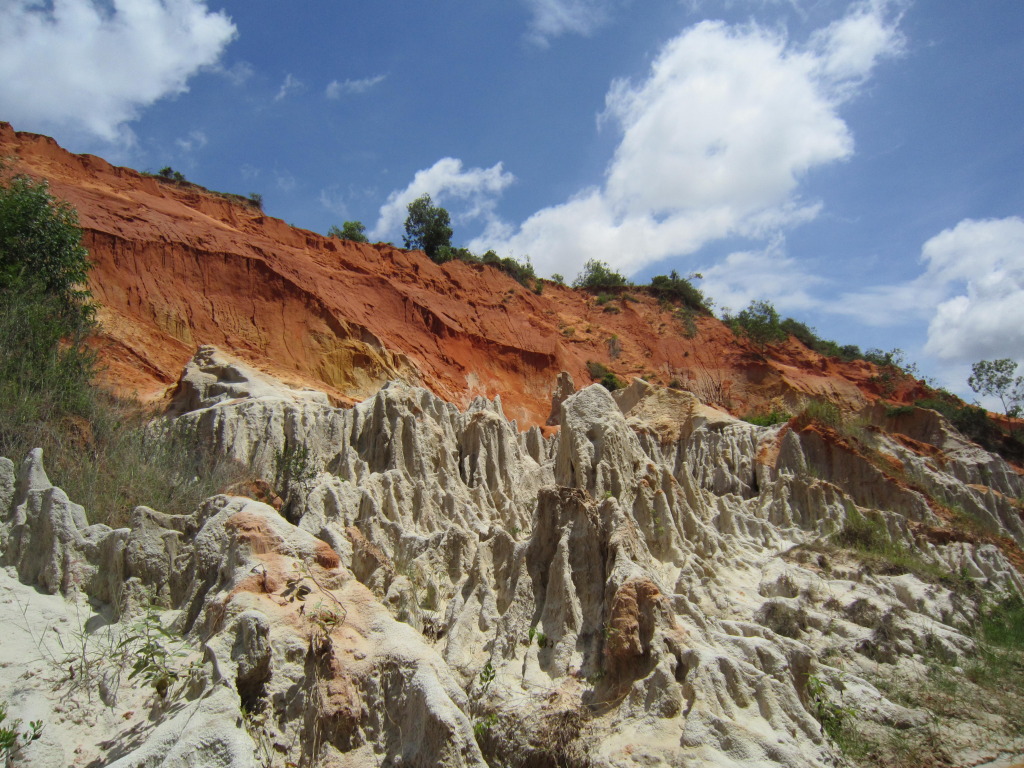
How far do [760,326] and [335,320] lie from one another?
2980 centimetres

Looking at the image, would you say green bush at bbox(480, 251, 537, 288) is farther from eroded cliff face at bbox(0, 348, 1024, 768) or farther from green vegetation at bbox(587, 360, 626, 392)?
eroded cliff face at bbox(0, 348, 1024, 768)

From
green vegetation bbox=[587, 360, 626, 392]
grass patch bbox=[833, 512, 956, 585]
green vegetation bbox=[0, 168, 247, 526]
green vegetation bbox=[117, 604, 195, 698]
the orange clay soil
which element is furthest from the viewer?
green vegetation bbox=[587, 360, 626, 392]

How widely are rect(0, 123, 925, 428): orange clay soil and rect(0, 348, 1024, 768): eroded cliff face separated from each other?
7.61 metres

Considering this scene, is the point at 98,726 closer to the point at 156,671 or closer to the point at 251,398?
the point at 156,671

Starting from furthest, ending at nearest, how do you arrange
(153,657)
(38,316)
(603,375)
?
(603,375)
(38,316)
(153,657)

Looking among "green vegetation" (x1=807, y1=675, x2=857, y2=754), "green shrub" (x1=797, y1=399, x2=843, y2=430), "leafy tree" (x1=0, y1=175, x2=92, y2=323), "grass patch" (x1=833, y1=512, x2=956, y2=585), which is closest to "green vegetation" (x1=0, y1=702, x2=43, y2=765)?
"green vegetation" (x1=807, y1=675, x2=857, y2=754)

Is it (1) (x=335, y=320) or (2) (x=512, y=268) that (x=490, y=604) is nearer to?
A: (1) (x=335, y=320)

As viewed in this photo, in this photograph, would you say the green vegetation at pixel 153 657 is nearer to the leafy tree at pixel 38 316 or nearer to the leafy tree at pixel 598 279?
the leafy tree at pixel 38 316

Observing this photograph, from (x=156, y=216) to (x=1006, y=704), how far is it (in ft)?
105

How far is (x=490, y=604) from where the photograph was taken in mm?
9945

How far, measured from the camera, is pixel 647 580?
8.47 m

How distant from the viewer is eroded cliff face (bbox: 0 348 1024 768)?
582 cm

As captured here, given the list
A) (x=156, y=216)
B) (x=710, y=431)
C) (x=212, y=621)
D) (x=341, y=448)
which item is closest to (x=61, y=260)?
(x=341, y=448)

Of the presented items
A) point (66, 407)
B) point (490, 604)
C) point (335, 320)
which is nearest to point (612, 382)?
point (335, 320)
